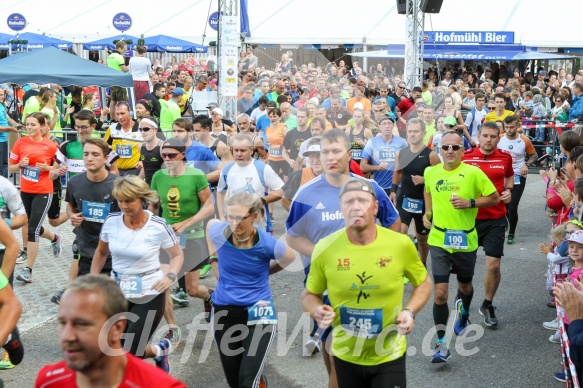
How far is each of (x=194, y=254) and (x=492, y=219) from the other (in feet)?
9.15

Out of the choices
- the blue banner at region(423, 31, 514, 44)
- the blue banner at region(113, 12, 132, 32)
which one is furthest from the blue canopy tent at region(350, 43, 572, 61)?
the blue banner at region(113, 12, 132, 32)

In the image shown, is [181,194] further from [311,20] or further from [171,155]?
[311,20]

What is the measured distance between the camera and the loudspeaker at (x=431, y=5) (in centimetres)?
1753

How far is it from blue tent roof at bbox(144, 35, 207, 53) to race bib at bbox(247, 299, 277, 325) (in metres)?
25.5

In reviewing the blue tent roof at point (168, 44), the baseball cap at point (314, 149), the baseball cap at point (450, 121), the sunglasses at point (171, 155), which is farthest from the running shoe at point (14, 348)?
the blue tent roof at point (168, 44)

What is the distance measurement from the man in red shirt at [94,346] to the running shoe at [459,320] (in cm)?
471

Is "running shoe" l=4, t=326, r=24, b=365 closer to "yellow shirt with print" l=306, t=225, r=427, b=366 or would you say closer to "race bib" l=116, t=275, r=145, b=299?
"race bib" l=116, t=275, r=145, b=299

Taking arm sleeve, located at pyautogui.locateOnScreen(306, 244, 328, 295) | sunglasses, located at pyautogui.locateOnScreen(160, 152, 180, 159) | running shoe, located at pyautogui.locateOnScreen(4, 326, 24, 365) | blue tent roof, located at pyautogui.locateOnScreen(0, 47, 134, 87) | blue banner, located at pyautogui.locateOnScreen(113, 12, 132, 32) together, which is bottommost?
running shoe, located at pyautogui.locateOnScreen(4, 326, 24, 365)

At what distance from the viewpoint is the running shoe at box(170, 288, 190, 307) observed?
8.41 meters

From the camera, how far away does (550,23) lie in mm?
27734

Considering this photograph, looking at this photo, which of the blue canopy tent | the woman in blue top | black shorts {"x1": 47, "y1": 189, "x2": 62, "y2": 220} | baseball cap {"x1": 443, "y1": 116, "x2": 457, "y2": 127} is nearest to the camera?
the woman in blue top

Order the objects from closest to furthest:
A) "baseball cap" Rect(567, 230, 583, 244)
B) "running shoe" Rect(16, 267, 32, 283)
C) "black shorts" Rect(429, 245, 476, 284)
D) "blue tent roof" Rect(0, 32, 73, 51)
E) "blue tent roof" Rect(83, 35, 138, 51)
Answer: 1. "baseball cap" Rect(567, 230, 583, 244)
2. "black shorts" Rect(429, 245, 476, 284)
3. "running shoe" Rect(16, 267, 32, 283)
4. "blue tent roof" Rect(0, 32, 73, 51)
5. "blue tent roof" Rect(83, 35, 138, 51)

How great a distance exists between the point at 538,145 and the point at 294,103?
5.74 meters

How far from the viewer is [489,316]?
7770 mm
